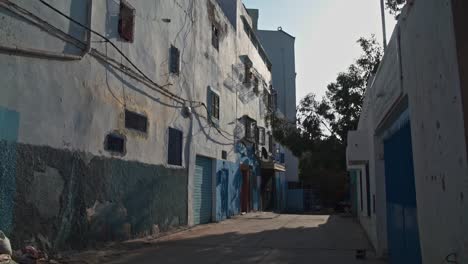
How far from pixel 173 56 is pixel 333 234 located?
786 cm

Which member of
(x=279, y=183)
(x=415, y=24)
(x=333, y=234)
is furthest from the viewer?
(x=279, y=183)

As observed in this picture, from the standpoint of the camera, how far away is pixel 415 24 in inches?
190

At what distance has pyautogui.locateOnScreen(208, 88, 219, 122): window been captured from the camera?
1916 cm

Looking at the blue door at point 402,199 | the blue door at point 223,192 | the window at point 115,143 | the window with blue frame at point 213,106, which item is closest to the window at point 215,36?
the window with blue frame at point 213,106

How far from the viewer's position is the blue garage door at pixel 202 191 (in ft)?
56.0

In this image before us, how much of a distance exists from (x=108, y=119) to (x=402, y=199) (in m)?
7.03

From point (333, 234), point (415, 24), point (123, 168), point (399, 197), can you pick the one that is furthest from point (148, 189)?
point (415, 24)

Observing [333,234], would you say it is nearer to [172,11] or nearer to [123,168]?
[123,168]

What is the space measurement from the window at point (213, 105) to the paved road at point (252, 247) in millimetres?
5601

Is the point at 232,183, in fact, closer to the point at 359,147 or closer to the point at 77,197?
the point at 359,147

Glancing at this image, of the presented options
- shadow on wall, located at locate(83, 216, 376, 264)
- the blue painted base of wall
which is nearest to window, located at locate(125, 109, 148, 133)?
the blue painted base of wall

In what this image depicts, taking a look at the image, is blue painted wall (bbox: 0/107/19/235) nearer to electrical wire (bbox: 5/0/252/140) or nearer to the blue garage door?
electrical wire (bbox: 5/0/252/140)

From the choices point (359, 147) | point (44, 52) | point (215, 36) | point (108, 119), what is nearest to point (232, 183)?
point (215, 36)

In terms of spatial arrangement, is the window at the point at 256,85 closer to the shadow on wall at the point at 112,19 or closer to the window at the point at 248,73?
the window at the point at 248,73
